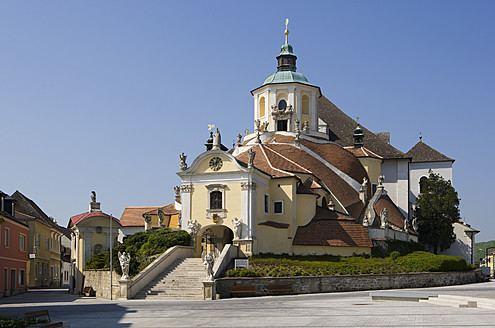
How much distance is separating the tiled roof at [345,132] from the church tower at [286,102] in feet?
33.6

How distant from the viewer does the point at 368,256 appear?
47.8 metres

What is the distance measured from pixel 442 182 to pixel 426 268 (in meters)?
20.3

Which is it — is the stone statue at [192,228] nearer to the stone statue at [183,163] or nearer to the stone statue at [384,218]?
the stone statue at [183,163]

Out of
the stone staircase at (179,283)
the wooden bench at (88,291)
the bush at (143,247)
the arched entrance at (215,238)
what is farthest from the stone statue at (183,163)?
the wooden bench at (88,291)

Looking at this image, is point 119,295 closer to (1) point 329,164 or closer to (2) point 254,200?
(2) point 254,200

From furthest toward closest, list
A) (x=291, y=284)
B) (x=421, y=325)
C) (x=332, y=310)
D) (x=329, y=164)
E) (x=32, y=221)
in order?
(x=329, y=164) → (x=32, y=221) → (x=291, y=284) → (x=332, y=310) → (x=421, y=325)

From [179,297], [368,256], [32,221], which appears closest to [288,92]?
[368,256]

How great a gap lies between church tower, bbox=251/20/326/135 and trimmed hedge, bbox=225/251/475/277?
20.2m

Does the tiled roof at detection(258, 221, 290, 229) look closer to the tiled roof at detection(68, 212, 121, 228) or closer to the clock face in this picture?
the clock face

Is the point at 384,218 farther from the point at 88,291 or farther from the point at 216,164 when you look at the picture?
the point at 88,291

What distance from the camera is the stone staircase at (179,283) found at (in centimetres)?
3600

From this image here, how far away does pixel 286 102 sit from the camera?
63.9 m

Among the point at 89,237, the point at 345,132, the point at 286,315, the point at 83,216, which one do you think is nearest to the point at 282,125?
the point at 345,132

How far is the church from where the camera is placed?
46031 millimetres
